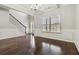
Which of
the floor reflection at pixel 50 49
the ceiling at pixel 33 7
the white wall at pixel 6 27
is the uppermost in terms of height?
the ceiling at pixel 33 7

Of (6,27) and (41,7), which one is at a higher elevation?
(41,7)

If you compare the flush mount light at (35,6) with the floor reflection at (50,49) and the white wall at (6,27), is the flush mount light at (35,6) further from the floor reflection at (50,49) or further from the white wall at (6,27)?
the floor reflection at (50,49)

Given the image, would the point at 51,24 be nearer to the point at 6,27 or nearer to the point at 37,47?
the point at 37,47

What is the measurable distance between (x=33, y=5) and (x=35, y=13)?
0.14 meters

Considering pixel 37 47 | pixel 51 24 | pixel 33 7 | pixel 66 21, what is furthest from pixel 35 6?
pixel 37 47

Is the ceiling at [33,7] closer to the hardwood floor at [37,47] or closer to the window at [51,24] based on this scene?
the window at [51,24]

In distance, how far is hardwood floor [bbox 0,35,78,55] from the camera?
1298mm

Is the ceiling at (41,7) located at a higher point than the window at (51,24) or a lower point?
higher

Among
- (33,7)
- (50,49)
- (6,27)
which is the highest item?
(33,7)

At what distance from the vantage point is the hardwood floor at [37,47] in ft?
4.26

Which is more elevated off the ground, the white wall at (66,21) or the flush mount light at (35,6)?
the flush mount light at (35,6)

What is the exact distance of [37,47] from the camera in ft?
4.43

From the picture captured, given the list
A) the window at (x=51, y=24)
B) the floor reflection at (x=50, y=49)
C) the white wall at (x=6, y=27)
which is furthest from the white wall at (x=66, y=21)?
the white wall at (x=6, y=27)
